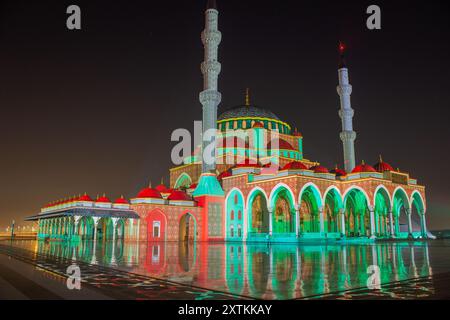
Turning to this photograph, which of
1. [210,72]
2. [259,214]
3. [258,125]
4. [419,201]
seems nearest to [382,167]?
[419,201]

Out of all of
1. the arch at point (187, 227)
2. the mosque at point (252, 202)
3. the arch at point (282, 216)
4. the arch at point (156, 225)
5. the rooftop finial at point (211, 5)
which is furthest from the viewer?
the rooftop finial at point (211, 5)

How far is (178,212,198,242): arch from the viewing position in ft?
126

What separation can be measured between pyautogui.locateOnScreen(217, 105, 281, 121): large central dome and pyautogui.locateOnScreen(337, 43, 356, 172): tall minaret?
39.1 feet

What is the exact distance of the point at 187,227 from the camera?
42.6 metres

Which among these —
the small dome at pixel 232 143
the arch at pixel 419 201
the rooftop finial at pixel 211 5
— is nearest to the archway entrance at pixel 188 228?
the small dome at pixel 232 143

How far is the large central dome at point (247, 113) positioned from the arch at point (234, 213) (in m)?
18.0

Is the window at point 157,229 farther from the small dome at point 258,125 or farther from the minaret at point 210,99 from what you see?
the small dome at point 258,125

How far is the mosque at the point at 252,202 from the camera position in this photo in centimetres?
3469

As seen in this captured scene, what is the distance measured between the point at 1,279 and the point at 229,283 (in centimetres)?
513

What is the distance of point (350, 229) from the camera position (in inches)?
1730

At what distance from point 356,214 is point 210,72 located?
22920 millimetres

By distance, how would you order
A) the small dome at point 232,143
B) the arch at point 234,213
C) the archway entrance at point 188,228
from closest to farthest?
the arch at point 234,213
the archway entrance at point 188,228
the small dome at point 232,143

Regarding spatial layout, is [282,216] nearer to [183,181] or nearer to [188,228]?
[188,228]
